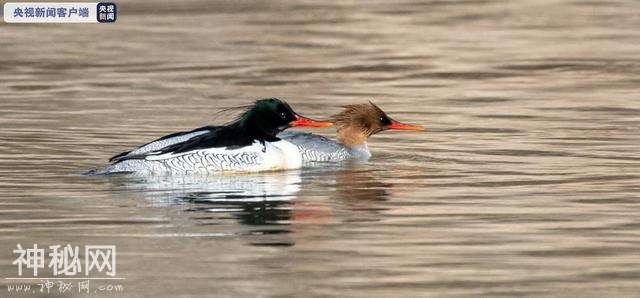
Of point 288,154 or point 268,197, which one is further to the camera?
point 288,154

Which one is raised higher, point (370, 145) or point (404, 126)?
point (404, 126)

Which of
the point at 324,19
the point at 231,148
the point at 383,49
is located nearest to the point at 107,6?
the point at 324,19

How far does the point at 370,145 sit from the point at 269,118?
8.60ft

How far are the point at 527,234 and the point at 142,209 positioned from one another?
305cm

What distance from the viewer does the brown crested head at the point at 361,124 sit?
16531 mm

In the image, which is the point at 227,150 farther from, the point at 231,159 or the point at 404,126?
the point at 404,126

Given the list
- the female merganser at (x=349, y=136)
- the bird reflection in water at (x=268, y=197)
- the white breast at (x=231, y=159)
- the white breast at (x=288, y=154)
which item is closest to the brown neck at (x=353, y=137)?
the female merganser at (x=349, y=136)

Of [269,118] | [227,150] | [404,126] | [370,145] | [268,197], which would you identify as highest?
[269,118]

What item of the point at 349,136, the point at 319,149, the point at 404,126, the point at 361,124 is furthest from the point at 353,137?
the point at 319,149

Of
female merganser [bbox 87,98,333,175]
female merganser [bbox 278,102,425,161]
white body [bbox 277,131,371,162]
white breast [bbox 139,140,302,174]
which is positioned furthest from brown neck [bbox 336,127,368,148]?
white breast [bbox 139,140,302,174]

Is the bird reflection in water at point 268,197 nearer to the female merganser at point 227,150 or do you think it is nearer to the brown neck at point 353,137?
the female merganser at point 227,150

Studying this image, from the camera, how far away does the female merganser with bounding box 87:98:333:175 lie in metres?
14.3

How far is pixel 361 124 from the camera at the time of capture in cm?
1667

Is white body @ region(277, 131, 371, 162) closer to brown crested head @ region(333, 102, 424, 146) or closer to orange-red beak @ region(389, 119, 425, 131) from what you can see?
brown crested head @ region(333, 102, 424, 146)
